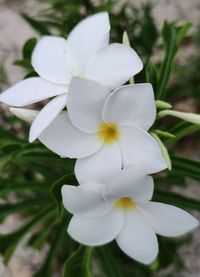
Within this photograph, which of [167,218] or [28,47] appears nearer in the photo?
[167,218]

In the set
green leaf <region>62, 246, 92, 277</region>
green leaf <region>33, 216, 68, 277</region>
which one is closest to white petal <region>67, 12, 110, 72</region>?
green leaf <region>62, 246, 92, 277</region>

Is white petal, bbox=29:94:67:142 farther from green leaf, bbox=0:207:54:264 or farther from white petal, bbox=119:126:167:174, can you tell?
green leaf, bbox=0:207:54:264

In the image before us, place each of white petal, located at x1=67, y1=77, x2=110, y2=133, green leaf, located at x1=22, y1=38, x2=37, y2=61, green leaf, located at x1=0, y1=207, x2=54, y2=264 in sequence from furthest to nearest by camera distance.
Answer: green leaf, located at x1=0, y1=207, x2=54, y2=264 → green leaf, located at x1=22, y1=38, x2=37, y2=61 → white petal, located at x1=67, y1=77, x2=110, y2=133

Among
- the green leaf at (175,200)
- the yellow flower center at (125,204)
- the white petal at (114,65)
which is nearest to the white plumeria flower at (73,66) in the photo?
Answer: the white petal at (114,65)

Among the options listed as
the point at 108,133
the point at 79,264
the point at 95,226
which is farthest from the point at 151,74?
the point at 79,264

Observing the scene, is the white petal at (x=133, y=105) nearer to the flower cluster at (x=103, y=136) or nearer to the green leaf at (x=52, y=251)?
the flower cluster at (x=103, y=136)

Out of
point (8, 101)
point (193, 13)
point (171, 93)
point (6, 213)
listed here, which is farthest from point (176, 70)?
point (8, 101)

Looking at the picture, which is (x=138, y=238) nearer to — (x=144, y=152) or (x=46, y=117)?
(x=144, y=152)

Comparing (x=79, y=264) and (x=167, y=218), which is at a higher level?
(x=167, y=218)
